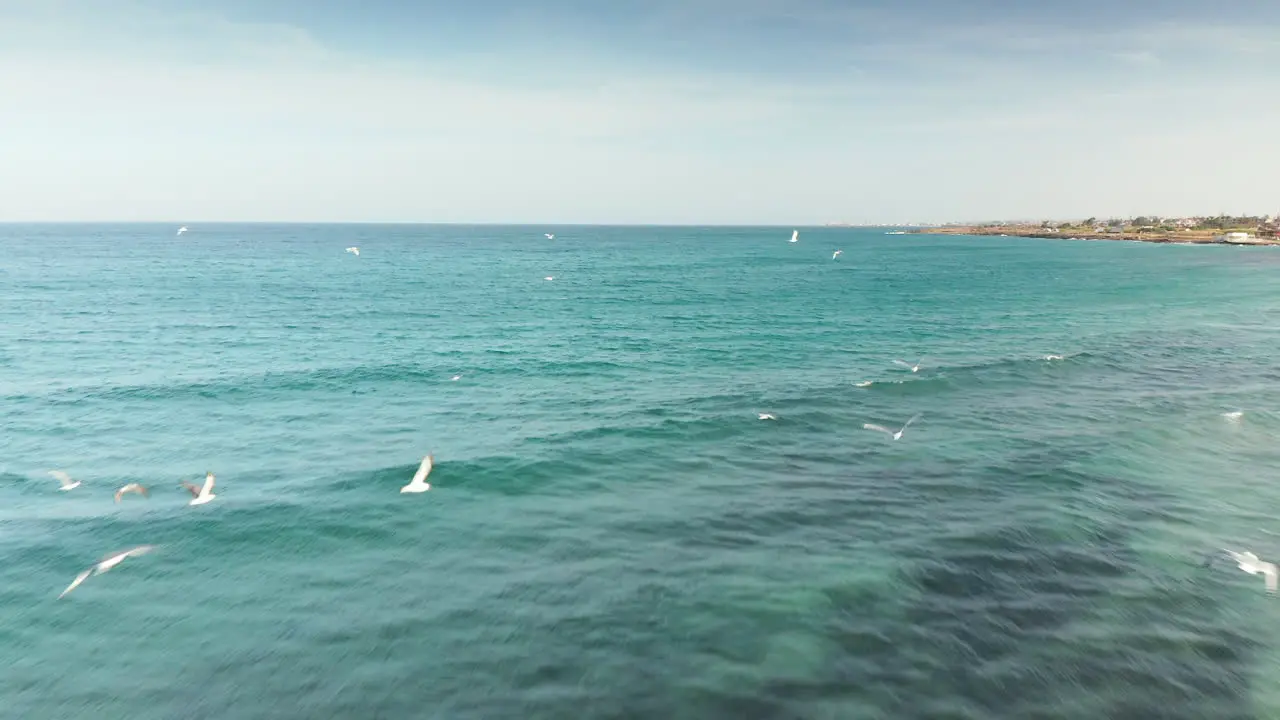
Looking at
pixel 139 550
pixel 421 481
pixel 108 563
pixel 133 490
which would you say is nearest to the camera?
pixel 108 563

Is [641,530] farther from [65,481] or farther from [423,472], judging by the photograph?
[65,481]

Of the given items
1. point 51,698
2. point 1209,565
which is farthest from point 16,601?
point 1209,565

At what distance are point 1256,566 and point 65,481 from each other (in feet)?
139

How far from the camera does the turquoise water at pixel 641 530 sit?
15883 millimetres

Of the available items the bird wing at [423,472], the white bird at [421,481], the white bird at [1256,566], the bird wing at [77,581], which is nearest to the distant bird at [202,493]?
the bird wing at [77,581]

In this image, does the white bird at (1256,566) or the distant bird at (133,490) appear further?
the distant bird at (133,490)

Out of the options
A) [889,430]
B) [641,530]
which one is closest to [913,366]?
[889,430]

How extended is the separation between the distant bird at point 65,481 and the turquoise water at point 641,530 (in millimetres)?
424

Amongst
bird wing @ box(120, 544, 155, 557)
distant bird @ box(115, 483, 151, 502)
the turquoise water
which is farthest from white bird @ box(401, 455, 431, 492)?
distant bird @ box(115, 483, 151, 502)

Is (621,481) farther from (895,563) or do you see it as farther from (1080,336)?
(1080,336)

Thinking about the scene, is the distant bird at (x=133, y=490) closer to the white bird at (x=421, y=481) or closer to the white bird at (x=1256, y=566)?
the white bird at (x=421, y=481)

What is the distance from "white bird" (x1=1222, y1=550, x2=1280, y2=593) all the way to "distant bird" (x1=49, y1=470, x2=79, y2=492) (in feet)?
135

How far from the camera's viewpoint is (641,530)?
2339 centimetres

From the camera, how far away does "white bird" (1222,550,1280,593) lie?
19641 millimetres
